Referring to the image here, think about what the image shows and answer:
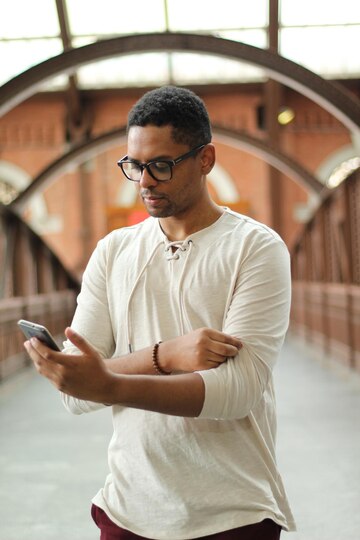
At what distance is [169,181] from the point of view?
1749mm

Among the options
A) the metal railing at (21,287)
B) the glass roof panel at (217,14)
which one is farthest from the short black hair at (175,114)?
the glass roof panel at (217,14)

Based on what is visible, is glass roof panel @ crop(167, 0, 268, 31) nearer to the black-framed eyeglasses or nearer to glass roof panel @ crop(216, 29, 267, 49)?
glass roof panel @ crop(216, 29, 267, 49)

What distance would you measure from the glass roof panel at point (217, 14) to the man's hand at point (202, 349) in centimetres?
1494

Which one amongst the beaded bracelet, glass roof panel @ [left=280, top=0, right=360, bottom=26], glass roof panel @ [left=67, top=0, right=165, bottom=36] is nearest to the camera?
the beaded bracelet

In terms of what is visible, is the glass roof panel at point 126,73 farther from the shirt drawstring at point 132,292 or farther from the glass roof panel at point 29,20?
the shirt drawstring at point 132,292

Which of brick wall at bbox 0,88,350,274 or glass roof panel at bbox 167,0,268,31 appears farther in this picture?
brick wall at bbox 0,88,350,274

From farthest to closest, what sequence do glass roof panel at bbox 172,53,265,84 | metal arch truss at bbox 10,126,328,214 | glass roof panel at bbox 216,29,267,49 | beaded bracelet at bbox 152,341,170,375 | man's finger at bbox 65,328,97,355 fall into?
glass roof panel at bbox 172,53,265,84
glass roof panel at bbox 216,29,267,49
metal arch truss at bbox 10,126,328,214
beaded bracelet at bbox 152,341,170,375
man's finger at bbox 65,328,97,355

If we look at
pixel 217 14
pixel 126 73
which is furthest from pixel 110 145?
pixel 126 73

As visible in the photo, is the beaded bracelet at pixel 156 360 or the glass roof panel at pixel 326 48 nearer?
the beaded bracelet at pixel 156 360

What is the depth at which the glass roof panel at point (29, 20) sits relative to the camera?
1600 cm

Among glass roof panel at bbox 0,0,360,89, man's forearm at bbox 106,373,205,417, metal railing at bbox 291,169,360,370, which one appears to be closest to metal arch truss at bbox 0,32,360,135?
metal railing at bbox 291,169,360,370

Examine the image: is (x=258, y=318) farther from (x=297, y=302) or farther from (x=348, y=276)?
(x=297, y=302)

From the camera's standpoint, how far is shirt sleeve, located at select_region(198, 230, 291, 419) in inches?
62.9

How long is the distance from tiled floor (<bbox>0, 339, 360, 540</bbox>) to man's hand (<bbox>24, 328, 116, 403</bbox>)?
7.31ft
